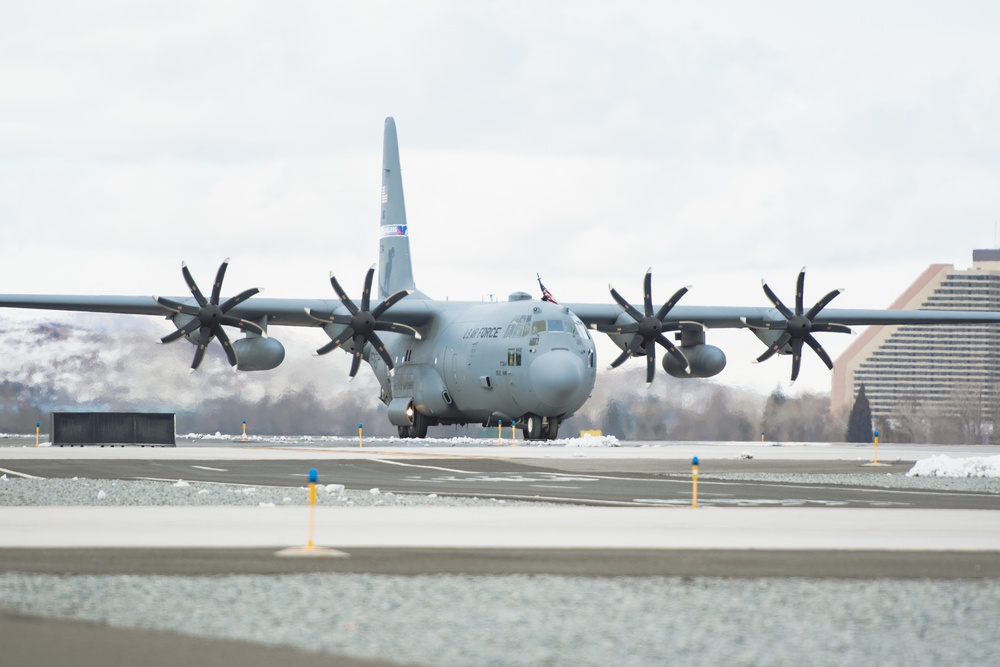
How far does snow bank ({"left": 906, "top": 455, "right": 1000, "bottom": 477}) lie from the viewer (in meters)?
28.0

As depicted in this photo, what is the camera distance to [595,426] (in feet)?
183

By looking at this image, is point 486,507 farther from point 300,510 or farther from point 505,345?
point 505,345

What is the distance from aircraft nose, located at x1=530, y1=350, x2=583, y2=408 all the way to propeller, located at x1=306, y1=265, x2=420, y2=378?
5.13 meters

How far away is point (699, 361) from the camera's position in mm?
48875

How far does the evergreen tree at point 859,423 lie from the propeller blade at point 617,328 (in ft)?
62.8

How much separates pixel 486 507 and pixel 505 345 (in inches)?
962

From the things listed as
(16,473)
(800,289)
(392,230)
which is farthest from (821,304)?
(16,473)

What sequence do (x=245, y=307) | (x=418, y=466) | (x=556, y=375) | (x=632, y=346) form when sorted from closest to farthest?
1. (x=418, y=466)
2. (x=556, y=375)
3. (x=245, y=307)
4. (x=632, y=346)

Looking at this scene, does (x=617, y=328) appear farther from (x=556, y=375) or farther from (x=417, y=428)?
(x=556, y=375)

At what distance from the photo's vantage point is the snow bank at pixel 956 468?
28.0 meters

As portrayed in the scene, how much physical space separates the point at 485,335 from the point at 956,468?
1935 centimetres

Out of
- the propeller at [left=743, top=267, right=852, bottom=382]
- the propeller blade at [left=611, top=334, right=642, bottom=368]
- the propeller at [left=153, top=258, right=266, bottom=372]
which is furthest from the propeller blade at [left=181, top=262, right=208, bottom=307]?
the propeller at [left=743, top=267, right=852, bottom=382]

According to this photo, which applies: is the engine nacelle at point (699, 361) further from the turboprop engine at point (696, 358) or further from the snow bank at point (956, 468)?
the snow bank at point (956, 468)

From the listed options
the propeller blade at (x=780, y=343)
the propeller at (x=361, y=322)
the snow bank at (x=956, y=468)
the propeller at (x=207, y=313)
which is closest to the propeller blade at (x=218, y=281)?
the propeller at (x=207, y=313)
